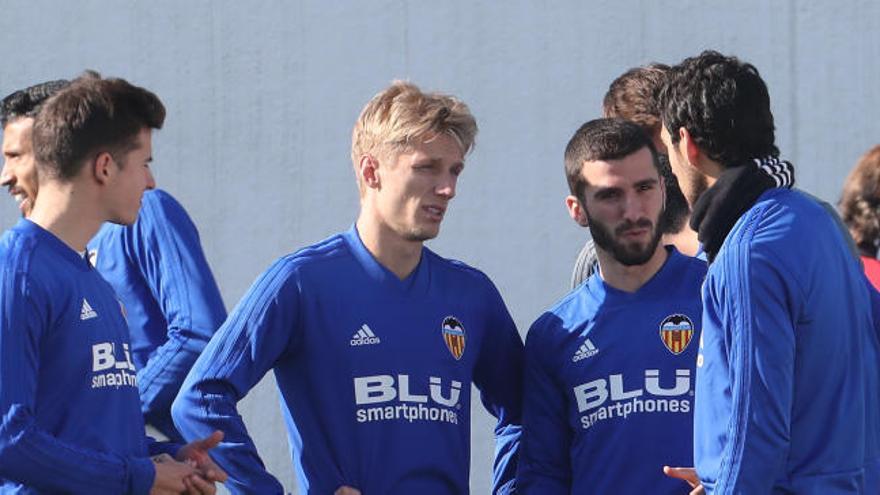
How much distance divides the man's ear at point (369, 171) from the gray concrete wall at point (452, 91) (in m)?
4.51

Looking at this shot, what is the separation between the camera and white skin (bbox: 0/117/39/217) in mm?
3932

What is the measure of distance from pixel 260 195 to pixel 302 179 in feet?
0.78

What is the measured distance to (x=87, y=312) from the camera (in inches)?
143

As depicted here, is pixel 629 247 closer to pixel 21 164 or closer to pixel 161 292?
pixel 161 292

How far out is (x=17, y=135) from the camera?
4195 mm

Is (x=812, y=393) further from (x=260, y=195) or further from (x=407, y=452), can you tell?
(x=260, y=195)

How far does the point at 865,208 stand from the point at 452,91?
4328mm

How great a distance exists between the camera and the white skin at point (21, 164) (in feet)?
12.9

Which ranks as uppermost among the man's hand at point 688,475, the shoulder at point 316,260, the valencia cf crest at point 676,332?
the shoulder at point 316,260

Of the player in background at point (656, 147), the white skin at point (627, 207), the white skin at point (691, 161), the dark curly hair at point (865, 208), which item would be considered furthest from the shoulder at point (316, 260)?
the dark curly hair at point (865, 208)

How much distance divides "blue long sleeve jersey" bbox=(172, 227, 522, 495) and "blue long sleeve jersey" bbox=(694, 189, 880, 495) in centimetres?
76

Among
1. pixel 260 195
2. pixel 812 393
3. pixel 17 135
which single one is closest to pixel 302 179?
pixel 260 195

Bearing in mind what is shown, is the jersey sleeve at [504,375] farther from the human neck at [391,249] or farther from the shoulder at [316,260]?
the shoulder at [316,260]

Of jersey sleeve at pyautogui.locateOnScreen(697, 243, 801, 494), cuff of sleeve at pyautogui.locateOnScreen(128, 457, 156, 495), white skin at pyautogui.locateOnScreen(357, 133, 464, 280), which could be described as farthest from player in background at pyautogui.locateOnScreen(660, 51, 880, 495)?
cuff of sleeve at pyautogui.locateOnScreen(128, 457, 156, 495)
